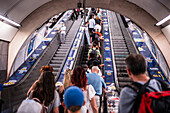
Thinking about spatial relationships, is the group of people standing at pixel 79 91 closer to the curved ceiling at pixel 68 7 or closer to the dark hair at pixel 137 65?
the dark hair at pixel 137 65

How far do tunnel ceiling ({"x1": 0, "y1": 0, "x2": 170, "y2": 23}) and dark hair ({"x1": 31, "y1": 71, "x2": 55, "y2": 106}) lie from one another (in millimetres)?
3366

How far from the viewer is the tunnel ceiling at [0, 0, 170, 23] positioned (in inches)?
175

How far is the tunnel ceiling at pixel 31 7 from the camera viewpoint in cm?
445

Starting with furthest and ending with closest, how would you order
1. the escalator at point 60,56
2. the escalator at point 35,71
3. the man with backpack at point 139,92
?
the escalator at point 60,56
the escalator at point 35,71
the man with backpack at point 139,92

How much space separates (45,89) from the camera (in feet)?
6.55

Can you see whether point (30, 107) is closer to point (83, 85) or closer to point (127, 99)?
point (83, 85)

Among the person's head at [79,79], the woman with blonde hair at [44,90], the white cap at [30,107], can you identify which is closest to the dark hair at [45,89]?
the woman with blonde hair at [44,90]

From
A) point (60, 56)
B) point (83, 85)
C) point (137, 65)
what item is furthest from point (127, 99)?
point (60, 56)

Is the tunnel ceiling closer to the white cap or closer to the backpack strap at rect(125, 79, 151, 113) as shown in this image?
the white cap

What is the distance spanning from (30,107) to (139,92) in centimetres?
125

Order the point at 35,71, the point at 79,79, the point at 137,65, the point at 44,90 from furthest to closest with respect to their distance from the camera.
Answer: the point at 35,71, the point at 79,79, the point at 44,90, the point at 137,65

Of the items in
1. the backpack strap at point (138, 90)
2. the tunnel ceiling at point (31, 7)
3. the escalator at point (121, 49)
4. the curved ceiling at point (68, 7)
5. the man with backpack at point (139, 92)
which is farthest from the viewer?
the escalator at point (121, 49)

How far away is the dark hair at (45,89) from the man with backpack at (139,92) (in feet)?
3.30

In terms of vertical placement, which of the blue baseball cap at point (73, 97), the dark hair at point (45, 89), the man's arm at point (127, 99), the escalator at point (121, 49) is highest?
the escalator at point (121, 49)
